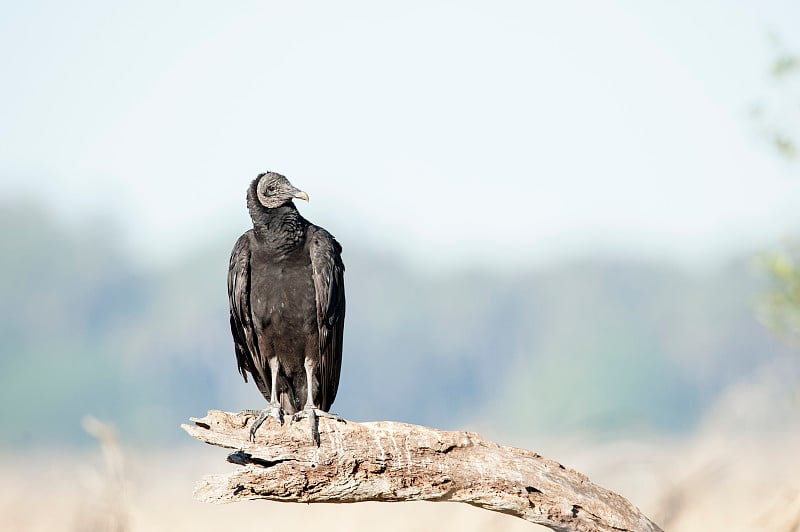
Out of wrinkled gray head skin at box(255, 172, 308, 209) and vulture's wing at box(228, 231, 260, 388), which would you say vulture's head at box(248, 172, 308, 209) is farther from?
vulture's wing at box(228, 231, 260, 388)

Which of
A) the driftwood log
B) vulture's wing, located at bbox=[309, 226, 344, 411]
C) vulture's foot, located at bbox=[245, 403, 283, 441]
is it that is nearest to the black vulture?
vulture's wing, located at bbox=[309, 226, 344, 411]

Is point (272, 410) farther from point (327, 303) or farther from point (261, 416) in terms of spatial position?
point (327, 303)

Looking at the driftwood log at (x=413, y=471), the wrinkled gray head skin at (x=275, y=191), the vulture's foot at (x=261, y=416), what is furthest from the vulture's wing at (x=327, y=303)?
the driftwood log at (x=413, y=471)

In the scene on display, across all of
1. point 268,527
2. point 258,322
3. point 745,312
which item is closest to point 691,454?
point 258,322

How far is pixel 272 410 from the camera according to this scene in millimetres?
4629

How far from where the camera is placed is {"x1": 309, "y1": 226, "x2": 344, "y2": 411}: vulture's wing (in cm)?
558

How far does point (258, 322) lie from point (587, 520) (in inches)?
92.0

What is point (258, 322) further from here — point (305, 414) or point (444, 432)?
point (444, 432)

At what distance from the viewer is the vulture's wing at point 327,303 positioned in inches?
220

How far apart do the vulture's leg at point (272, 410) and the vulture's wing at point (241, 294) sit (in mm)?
148

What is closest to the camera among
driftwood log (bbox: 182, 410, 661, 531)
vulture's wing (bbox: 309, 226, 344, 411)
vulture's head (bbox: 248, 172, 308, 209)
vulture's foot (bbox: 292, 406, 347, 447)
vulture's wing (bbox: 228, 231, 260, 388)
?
driftwood log (bbox: 182, 410, 661, 531)

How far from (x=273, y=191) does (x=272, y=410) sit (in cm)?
174

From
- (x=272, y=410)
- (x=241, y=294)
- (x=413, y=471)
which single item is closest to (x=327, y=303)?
(x=241, y=294)

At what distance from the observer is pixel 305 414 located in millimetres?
4668
